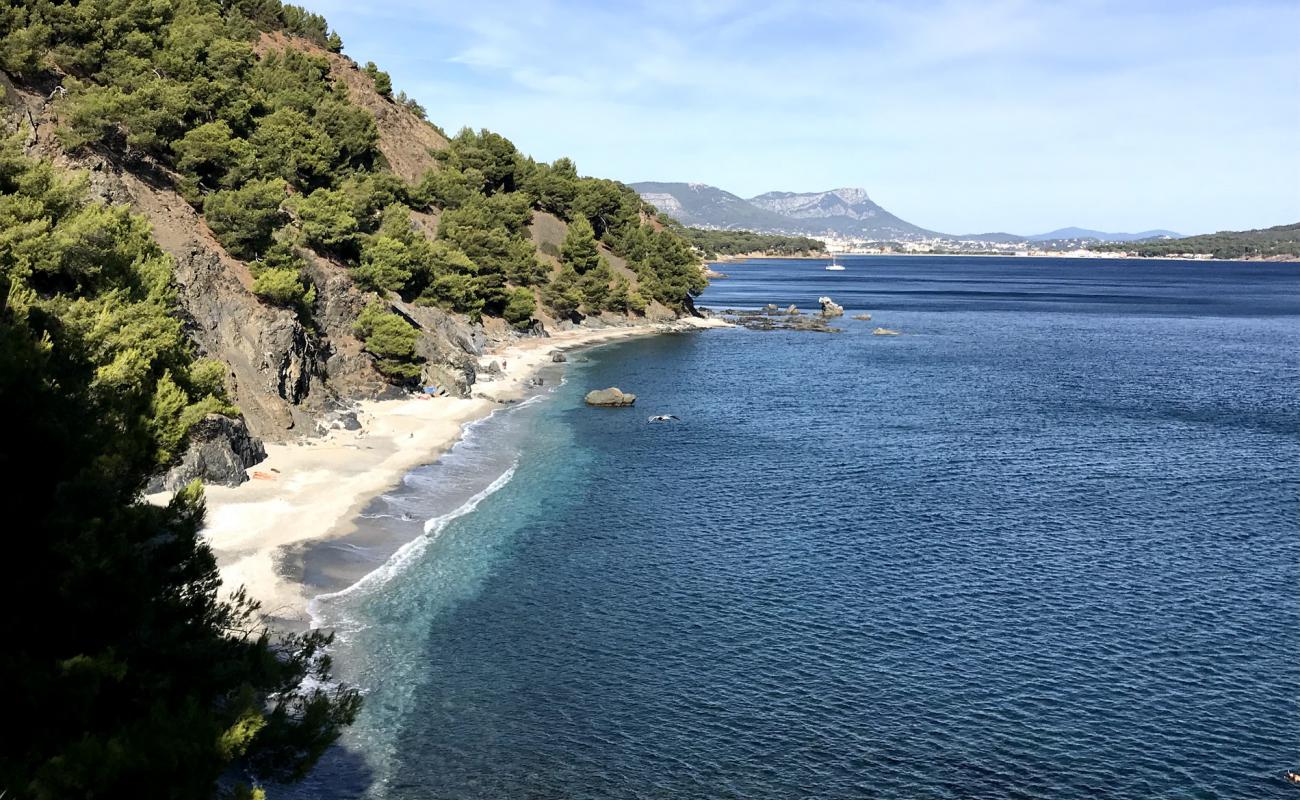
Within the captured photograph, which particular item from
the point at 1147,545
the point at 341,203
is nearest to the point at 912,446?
the point at 1147,545

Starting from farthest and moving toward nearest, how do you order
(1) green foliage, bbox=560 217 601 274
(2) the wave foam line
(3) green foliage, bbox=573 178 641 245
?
(3) green foliage, bbox=573 178 641 245 < (1) green foliage, bbox=560 217 601 274 < (2) the wave foam line

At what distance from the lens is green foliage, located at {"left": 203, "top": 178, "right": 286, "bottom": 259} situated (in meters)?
65.2

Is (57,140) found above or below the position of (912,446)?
above

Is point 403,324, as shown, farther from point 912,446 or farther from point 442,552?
point 912,446

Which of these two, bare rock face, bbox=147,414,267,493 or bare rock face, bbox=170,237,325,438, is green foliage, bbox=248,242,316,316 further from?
bare rock face, bbox=147,414,267,493

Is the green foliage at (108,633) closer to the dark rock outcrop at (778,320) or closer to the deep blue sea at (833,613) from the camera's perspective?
the deep blue sea at (833,613)

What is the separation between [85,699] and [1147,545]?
46268mm

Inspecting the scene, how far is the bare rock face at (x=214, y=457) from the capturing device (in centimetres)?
4509

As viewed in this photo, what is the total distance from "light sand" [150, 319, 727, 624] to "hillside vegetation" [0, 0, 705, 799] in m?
2.34

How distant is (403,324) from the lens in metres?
75.4

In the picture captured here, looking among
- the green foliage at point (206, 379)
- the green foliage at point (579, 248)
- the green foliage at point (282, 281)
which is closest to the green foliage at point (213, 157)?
the green foliage at point (282, 281)

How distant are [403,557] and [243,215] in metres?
35.0

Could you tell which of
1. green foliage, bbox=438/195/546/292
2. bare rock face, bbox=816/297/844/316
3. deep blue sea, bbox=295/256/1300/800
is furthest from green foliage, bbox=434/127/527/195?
deep blue sea, bbox=295/256/1300/800

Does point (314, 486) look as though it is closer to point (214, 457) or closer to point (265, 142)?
point (214, 457)
